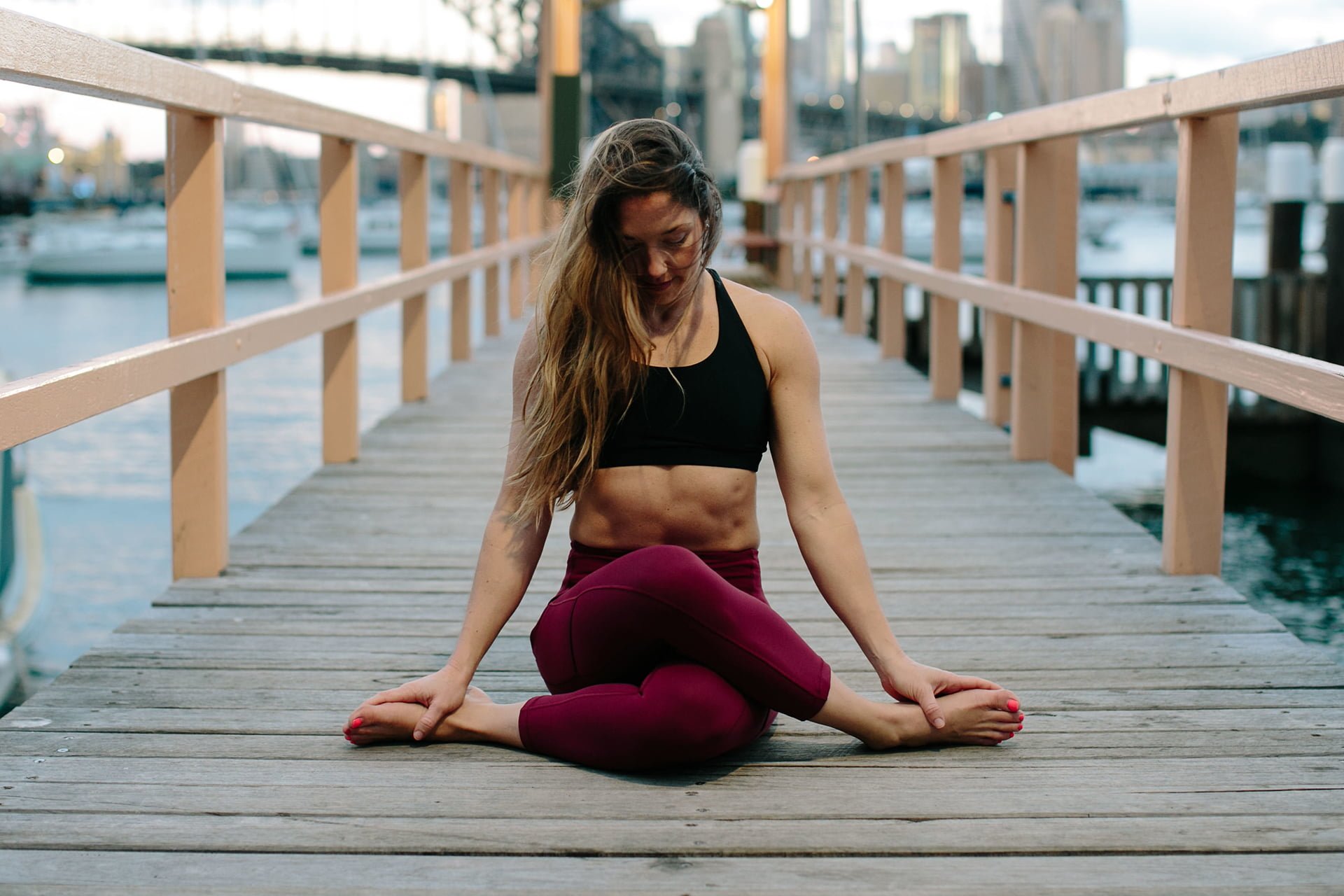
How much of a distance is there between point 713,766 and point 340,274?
109 inches

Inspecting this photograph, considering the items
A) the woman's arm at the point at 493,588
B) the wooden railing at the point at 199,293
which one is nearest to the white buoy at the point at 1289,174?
the wooden railing at the point at 199,293

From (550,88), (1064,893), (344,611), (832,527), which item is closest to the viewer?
(1064,893)

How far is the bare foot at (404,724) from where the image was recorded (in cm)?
204

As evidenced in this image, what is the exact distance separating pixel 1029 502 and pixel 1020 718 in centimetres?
196

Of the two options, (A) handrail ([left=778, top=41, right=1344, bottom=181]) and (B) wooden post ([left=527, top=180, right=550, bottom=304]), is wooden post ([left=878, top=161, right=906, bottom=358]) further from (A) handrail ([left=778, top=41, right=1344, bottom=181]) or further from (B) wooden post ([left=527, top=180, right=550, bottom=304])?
(B) wooden post ([left=527, top=180, right=550, bottom=304])

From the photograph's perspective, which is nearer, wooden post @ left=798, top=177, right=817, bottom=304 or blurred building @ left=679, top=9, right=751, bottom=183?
wooden post @ left=798, top=177, right=817, bottom=304

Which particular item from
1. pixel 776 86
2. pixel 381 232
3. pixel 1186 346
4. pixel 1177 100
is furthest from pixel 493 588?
pixel 381 232

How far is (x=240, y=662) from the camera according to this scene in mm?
2488

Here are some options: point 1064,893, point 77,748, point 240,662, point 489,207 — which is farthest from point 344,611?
point 489,207

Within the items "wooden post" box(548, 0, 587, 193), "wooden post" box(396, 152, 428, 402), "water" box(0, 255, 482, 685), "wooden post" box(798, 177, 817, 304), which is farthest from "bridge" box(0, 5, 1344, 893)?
"wooden post" box(548, 0, 587, 193)

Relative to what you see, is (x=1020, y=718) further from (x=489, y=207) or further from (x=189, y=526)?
(x=489, y=207)

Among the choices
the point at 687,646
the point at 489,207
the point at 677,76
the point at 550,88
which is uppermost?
the point at 677,76

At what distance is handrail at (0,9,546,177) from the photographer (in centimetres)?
200

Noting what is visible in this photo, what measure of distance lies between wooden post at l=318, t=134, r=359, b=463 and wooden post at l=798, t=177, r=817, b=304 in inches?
255
